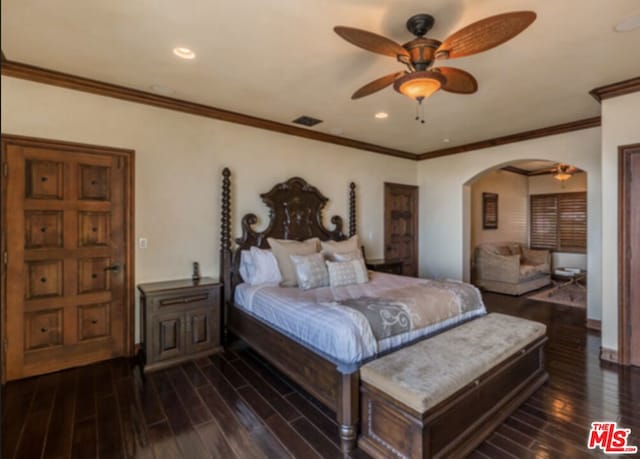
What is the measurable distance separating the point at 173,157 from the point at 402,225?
13.5 feet

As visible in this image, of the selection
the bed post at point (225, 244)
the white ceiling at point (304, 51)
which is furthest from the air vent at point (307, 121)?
the bed post at point (225, 244)

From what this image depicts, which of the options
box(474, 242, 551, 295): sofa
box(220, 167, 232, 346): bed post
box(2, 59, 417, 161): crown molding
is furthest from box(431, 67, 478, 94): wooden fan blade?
box(474, 242, 551, 295): sofa

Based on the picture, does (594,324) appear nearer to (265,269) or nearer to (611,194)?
(611,194)

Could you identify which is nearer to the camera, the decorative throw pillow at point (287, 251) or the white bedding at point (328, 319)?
the white bedding at point (328, 319)

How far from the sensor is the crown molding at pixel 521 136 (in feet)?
15.0

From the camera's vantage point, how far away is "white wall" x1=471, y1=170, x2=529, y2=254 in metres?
7.46

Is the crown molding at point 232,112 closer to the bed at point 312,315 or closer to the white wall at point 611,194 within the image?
the white wall at point 611,194

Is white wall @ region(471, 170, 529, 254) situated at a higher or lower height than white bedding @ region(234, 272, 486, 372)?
higher

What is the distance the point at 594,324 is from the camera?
453 cm

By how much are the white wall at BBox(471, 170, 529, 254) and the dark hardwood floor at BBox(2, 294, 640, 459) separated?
4241 millimetres

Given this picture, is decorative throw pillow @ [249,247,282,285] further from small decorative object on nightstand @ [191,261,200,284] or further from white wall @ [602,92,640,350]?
white wall @ [602,92,640,350]

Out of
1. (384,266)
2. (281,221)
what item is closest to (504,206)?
(384,266)

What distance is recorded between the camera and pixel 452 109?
4.15 m

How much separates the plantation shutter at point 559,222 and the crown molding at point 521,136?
3.97m
